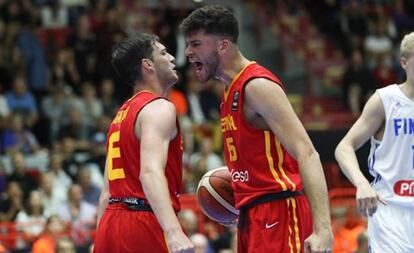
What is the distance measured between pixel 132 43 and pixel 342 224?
8.11 meters

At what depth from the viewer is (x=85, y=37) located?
19.2 meters

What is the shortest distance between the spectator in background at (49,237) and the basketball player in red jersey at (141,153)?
539 centimetres

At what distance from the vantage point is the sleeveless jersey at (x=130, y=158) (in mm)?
7053

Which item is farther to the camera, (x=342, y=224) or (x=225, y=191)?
(x=342, y=224)

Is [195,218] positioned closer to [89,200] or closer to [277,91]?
[89,200]

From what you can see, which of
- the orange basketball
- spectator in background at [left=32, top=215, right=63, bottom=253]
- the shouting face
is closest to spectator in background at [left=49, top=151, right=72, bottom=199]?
spectator in background at [left=32, top=215, right=63, bottom=253]

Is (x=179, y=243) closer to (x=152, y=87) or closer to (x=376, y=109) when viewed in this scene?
(x=152, y=87)

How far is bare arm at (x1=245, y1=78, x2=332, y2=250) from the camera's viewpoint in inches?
255

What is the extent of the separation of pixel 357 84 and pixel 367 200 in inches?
557

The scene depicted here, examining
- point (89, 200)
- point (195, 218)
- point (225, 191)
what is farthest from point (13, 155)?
point (225, 191)

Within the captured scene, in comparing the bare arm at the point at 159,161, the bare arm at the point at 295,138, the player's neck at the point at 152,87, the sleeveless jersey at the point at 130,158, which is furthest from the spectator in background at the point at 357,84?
the bare arm at the point at 295,138

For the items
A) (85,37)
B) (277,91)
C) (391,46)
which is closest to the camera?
(277,91)

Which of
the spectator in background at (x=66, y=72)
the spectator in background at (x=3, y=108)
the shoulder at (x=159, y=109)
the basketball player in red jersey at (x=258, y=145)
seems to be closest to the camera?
the basketball player in red jersey at (x=258, y=145)

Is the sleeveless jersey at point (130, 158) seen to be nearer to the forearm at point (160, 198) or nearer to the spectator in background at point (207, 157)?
the forearm at point (160, 198)
